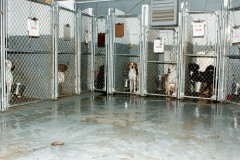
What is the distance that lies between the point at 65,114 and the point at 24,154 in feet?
9.31

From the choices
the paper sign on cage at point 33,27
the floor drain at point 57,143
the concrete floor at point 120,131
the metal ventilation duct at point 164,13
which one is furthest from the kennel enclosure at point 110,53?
the floor drain at point 57,143

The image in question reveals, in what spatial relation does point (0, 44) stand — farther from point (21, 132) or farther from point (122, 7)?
point (122, 7)

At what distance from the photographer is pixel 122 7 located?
40.4 feet

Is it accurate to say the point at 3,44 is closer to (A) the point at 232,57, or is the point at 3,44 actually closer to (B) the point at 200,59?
(A) the point at 232,57

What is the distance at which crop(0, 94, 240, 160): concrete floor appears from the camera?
423 centimetres

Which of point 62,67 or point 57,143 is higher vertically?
point 62,67

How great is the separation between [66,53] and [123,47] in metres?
2.55

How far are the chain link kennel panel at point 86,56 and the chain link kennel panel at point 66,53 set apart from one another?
712mm

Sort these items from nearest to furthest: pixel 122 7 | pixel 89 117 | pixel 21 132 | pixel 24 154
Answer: pixel 24 154 < pixel 21 132 < pixel 89 117 < pixel 122 7

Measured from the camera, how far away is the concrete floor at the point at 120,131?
4.23 meters

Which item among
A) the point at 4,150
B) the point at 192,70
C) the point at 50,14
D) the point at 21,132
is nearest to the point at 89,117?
the point at 21,132

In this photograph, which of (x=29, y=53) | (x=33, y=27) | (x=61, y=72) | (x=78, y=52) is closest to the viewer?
(x=33, y=27)

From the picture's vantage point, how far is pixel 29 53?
357 inches

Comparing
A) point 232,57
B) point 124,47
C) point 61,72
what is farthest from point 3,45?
point 232,57
